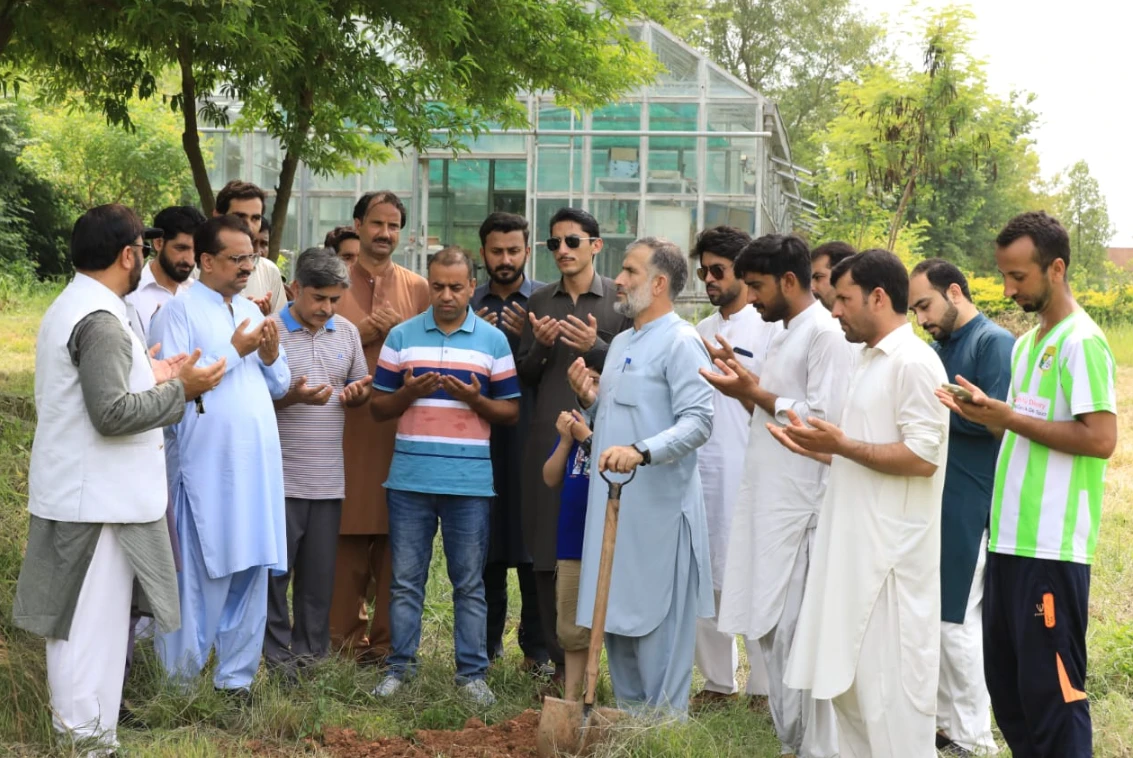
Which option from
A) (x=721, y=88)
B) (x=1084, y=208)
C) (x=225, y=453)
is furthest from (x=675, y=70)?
(x=1084, y=208)

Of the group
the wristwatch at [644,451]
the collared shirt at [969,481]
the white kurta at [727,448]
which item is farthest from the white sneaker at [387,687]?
the collared shirt at [969,481]

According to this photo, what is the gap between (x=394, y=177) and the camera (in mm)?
20906

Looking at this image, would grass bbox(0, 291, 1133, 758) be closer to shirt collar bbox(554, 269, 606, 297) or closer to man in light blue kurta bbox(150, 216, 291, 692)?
man in light blue kurta bbox(150, 216, 291, 692)

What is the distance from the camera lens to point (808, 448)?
4180 mm

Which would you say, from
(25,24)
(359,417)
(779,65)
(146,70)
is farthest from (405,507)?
(779,65)

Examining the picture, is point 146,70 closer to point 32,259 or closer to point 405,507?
point 405,507

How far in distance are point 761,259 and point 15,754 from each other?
333 cm

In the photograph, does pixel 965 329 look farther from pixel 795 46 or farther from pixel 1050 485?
pixel 795 46

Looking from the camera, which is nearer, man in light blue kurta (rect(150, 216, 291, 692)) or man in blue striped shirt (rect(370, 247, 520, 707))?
man in light blue kurta (rect(150, 216, 291, 692))

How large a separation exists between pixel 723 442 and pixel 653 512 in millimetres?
951

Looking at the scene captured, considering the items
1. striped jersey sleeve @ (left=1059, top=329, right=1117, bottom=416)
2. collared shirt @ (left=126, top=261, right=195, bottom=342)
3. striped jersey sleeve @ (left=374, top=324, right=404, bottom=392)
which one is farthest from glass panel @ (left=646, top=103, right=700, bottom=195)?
striped jersey sleeve @ (left=1059, top=329, right=1117, bottom=416)

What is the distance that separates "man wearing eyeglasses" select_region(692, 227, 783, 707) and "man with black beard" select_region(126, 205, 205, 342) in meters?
2.44

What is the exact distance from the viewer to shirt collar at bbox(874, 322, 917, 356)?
4238mm

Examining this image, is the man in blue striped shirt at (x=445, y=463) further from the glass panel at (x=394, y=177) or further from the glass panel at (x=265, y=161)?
the glass panel at (x=265, y=161)
